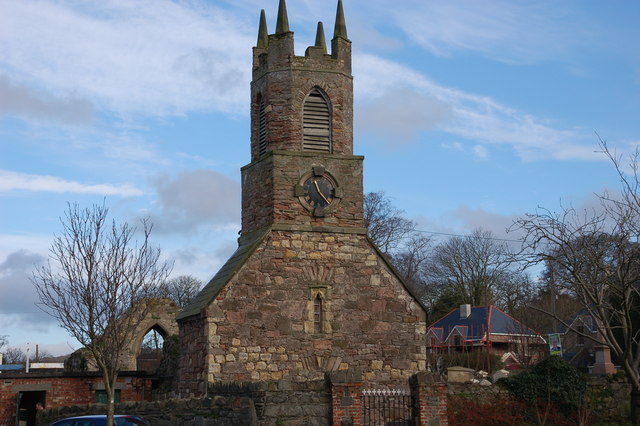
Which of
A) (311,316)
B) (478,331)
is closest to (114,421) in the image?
(311,316)

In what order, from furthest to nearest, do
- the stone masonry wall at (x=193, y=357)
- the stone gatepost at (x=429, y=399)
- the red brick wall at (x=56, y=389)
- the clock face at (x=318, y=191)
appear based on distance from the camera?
the red brick wall at (x=56, y=389) → the clock face at (x=318, y=191) → the stone masonry wall at (x=193, y=357) → the stone gatepost at (x=429, y=399)

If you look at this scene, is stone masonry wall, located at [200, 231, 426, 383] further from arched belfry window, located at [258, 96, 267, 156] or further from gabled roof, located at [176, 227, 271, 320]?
arched belfry window, located at [258, 96, 267, 156]

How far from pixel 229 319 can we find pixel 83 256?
425 cm

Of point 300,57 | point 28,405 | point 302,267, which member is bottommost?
point 28,405

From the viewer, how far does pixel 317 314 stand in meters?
20.7

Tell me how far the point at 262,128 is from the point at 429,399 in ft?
31.7

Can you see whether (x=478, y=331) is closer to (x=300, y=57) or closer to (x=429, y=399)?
(x=300, y=57)

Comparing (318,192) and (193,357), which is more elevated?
(318,192)

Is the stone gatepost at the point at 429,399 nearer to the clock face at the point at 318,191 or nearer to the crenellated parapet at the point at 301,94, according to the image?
the clock face at the point at 318,191

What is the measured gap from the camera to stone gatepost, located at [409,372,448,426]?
16172 mm

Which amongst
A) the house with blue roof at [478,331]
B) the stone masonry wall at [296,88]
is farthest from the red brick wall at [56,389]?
the house with blue roof at [478,331]

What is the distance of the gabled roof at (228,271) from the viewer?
20.0 metres

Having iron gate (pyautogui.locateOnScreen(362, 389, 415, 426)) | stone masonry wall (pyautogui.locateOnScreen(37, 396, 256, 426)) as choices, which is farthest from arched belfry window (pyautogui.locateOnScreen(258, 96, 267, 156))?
iron gate (pyautogui.locateOnScreen(362, 389, 415, 426))

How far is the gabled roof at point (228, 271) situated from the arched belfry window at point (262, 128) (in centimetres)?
241
